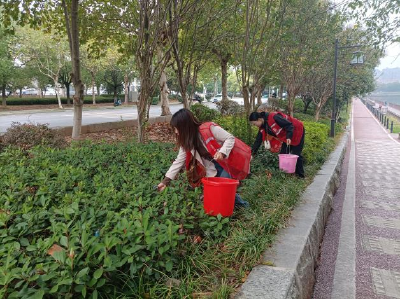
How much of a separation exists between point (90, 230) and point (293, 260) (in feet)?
5.15

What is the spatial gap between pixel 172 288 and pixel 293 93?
1324cm

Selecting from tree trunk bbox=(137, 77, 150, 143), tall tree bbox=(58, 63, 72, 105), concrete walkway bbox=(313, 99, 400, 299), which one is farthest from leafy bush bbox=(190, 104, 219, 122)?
tall tree bbox=(58, 63, 72, 105)

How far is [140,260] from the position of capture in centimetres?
228

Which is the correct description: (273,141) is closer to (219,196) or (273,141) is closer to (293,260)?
(219,196)

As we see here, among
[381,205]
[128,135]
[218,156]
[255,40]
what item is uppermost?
[255,40]

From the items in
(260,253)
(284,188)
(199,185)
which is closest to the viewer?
(260,253)

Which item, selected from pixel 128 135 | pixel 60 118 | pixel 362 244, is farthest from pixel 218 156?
pixel 60 118

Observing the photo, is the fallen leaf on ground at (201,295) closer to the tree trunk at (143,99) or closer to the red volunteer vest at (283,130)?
the red volunteer vest at (283,130)

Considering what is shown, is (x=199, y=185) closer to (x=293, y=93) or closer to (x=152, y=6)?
(x=152, y=6)

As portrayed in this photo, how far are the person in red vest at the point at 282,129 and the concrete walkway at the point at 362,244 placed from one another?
119cm

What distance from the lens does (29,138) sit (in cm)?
655


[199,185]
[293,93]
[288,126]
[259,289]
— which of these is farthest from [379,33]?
[293,93]

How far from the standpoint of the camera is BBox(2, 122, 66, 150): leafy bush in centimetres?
645

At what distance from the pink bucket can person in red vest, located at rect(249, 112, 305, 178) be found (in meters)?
0.25
